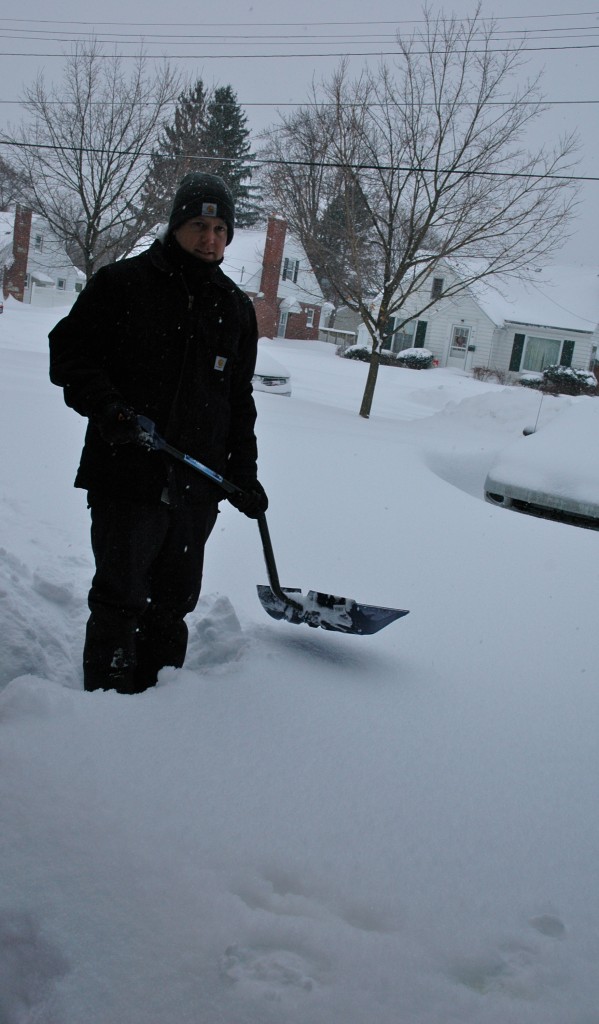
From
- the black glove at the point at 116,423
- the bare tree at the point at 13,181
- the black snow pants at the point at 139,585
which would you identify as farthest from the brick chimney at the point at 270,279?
the black glove at the point at 116,423

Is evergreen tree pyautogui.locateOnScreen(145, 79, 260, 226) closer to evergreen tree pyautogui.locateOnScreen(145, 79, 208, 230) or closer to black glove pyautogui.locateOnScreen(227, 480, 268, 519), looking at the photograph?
evergreen tree pyautogui.locateOnScreen(145, 79, 208, 230)

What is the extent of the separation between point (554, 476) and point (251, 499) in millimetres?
3873

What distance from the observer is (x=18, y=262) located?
1302 inches

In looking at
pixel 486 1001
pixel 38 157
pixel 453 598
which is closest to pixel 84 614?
pixel 453 598

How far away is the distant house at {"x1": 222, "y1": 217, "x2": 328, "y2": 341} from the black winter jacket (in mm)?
29255

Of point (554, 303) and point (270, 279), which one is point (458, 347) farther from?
point (270, 279)

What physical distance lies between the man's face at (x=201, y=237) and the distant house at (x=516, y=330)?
32316 mm

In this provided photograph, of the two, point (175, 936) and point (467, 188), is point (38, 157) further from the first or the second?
point (175, 936)

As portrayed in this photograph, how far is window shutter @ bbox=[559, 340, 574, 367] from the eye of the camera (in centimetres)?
3416

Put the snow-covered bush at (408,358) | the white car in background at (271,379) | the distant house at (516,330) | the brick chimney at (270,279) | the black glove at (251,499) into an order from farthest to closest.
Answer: the distant house at (516,330) < the brick chimney at (270,279) < the snow-covered bush at (408,358) < the white car in background at (271,379) < the black glove at (251,499)

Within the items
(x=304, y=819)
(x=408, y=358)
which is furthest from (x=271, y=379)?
(x=408, y=358)

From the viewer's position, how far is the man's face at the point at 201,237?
2.31 m

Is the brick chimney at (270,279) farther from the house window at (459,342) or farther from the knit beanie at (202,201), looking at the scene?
the knit beanie at (202,201)

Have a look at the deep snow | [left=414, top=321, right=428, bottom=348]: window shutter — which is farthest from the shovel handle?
[left=414, top=321, right=428, bottom=348]: window shutter
